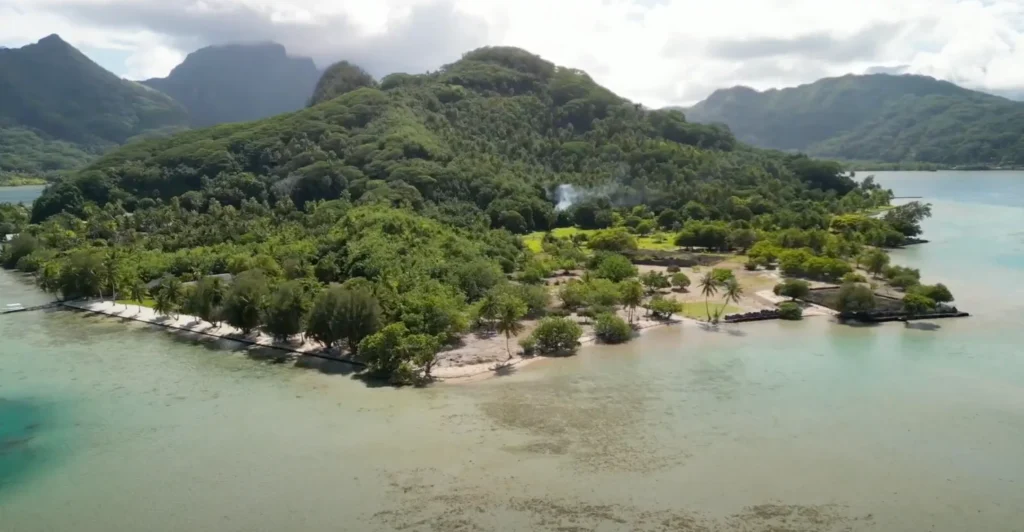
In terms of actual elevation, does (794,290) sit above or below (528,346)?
above

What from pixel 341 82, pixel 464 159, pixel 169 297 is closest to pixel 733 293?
pixel 169 297

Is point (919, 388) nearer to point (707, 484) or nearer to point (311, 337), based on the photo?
point (707, 484)

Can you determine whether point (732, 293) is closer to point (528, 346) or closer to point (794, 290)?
point (794, 290)

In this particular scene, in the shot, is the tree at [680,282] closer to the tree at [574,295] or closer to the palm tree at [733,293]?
the palm tree at [733,293]

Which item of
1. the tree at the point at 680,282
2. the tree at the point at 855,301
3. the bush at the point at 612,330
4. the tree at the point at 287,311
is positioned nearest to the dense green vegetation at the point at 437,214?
the tree at the point at 287,311


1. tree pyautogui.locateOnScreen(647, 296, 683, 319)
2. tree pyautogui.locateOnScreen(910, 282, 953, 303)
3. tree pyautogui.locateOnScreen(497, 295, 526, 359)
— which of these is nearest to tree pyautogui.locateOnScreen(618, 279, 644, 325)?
tree pyautogui.locateOnScreen(647, 296, 683, 319)

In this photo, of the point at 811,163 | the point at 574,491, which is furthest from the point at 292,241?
the point at 811,163

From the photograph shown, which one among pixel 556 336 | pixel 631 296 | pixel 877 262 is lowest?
pixel 556 336
